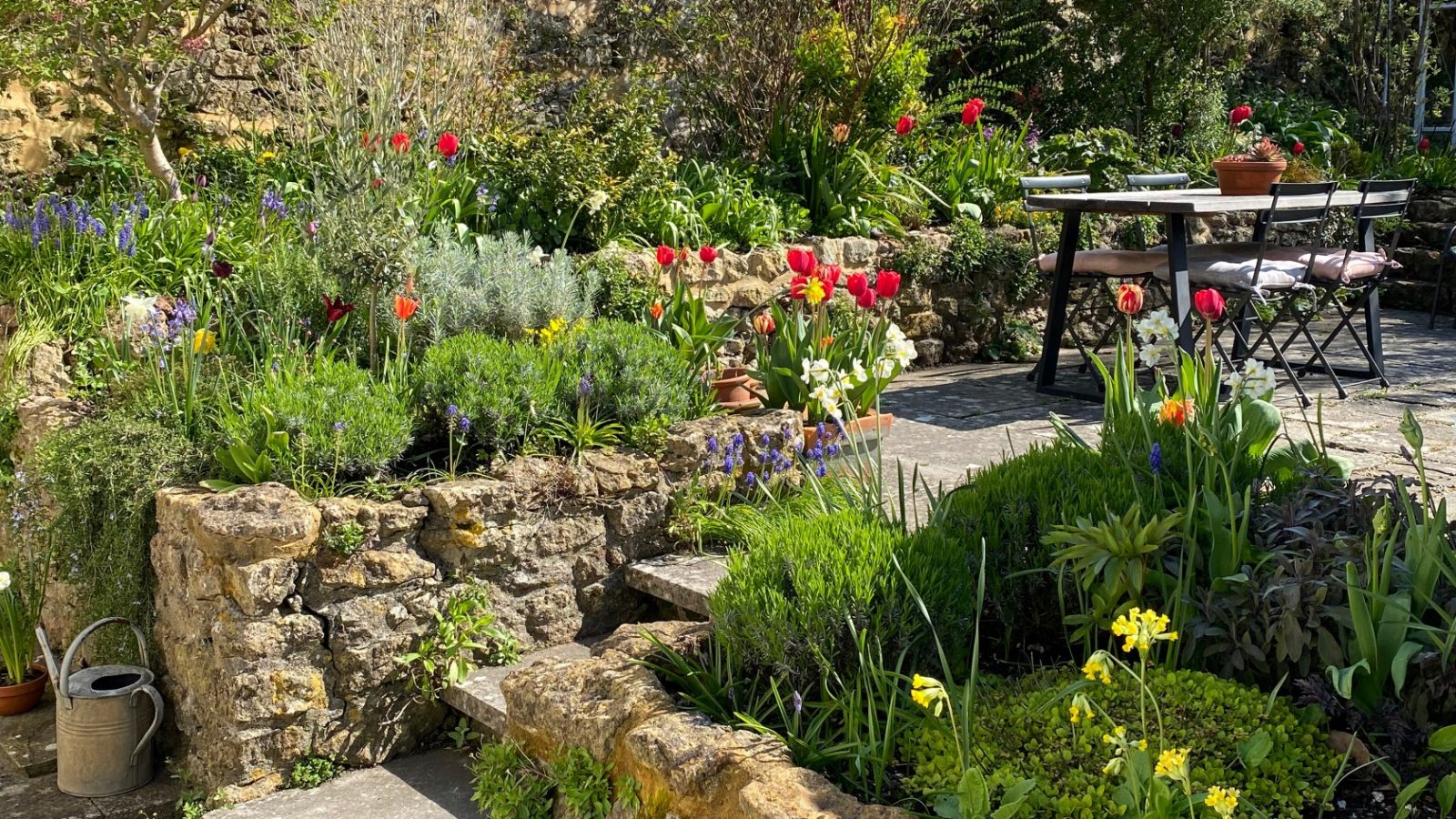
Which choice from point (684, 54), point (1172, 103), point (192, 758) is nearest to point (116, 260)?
point (192, 758)

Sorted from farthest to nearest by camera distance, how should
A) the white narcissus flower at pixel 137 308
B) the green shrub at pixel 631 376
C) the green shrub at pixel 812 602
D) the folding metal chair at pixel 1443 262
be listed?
the folding metal chair at pixel 1443 262
the green shrub at pixel 631 376
the white narcissus flower at pixel 137 308
the green shrub at pixel 812 602

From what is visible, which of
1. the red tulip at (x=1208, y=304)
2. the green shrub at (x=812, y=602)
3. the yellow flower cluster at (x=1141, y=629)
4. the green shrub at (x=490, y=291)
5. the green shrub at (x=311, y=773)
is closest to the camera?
the yellow flower cluster at (x=1141, y=629)

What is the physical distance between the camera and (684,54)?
780cm

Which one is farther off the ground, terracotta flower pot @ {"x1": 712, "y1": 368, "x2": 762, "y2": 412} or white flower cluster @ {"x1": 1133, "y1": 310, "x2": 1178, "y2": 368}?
white flower cluster @ {"x1": 1133, "y1": 310, "x2": 1178, "y2": 368}

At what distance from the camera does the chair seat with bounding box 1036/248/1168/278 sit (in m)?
5.90

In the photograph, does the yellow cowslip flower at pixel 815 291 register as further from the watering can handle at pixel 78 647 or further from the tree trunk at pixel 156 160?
the tree trunk at pixel 156 160

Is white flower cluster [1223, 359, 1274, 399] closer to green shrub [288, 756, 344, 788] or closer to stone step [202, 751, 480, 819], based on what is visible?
stone step [202, 751, 480, 819]

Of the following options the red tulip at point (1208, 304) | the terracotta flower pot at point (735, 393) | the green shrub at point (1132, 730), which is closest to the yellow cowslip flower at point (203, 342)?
the terracotta flower pot at point (735, 393)

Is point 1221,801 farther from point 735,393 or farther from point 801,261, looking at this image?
point 735,393

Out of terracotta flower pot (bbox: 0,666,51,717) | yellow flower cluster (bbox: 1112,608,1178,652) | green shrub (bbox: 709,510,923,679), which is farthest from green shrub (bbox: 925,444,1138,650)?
terracotta flower pot (bbox: 0,666,51,717)

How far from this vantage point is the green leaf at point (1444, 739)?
2154mm

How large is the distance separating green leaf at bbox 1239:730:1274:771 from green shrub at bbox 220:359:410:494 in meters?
2.47

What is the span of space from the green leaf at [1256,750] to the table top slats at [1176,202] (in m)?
3.48

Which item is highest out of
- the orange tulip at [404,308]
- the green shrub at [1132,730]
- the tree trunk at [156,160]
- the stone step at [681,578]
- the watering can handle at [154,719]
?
the tree trunk at [156,160]
